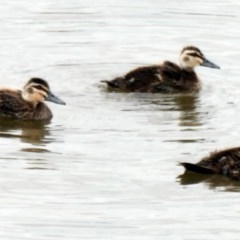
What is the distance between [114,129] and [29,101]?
137cm

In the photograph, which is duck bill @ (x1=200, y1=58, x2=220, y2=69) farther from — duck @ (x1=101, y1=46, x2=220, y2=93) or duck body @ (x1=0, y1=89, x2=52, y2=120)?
duck body @ (x1=0, y1=89, x2=52, y2=120)

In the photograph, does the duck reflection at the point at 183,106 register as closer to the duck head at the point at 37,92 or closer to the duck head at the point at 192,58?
the duck head at the point at 192,58

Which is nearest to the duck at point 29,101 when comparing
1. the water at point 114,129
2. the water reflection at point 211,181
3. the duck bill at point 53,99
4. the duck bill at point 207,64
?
the duck bill at point 53,99

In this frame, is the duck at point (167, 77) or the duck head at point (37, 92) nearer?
the duck head at point (37, 92)

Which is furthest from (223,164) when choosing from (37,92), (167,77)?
(167,77)

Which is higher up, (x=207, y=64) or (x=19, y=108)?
(x=207, y=64)

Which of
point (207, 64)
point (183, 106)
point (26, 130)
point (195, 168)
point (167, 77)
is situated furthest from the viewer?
point (207, 64)

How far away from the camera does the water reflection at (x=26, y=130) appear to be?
13.3 metres

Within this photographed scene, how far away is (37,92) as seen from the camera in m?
14.3

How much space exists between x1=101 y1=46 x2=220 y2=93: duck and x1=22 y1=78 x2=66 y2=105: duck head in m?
0.88

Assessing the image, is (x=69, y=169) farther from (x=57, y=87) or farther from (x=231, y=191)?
(x=57, y=87)

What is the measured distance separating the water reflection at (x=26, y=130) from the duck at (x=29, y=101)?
9cm

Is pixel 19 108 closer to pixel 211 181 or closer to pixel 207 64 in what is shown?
pixel 207 64

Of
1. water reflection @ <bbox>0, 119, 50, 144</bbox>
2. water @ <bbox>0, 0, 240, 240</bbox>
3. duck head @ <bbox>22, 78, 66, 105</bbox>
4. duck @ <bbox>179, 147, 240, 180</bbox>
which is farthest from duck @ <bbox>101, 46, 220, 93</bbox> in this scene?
duck @ <bbox>179, 147, 240, 180</bbox>
